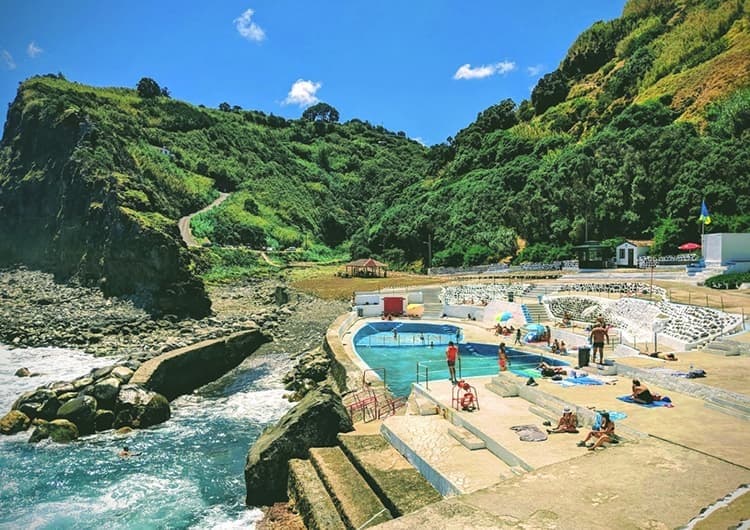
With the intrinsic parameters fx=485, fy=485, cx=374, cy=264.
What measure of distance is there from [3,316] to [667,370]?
36182mm

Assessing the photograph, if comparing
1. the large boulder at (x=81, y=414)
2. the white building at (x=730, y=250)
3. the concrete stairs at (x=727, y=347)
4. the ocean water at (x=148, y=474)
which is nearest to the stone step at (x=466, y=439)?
the ocean water at (x=148, y=474)

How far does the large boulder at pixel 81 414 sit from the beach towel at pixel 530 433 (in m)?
12.9

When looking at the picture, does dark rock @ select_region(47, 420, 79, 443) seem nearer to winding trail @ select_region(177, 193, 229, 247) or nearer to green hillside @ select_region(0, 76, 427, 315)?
green hillside @ select_region(0, 76, 427, 315)

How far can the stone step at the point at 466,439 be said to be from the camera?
832 cm

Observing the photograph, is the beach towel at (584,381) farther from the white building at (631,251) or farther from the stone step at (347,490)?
the white building at (631,251)

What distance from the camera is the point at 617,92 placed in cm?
6694

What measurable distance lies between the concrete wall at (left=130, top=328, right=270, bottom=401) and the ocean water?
1.04 metres

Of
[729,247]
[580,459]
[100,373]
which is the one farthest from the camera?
[729,247]

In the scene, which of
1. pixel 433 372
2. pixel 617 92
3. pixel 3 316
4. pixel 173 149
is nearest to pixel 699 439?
pixel 433 372

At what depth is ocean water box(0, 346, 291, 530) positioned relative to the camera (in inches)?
405

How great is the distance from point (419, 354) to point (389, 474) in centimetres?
1288

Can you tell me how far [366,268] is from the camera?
55.4 meters

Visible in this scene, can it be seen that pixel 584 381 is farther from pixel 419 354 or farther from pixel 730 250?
pixel 730 250

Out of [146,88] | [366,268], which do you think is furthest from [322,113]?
[366,268]
